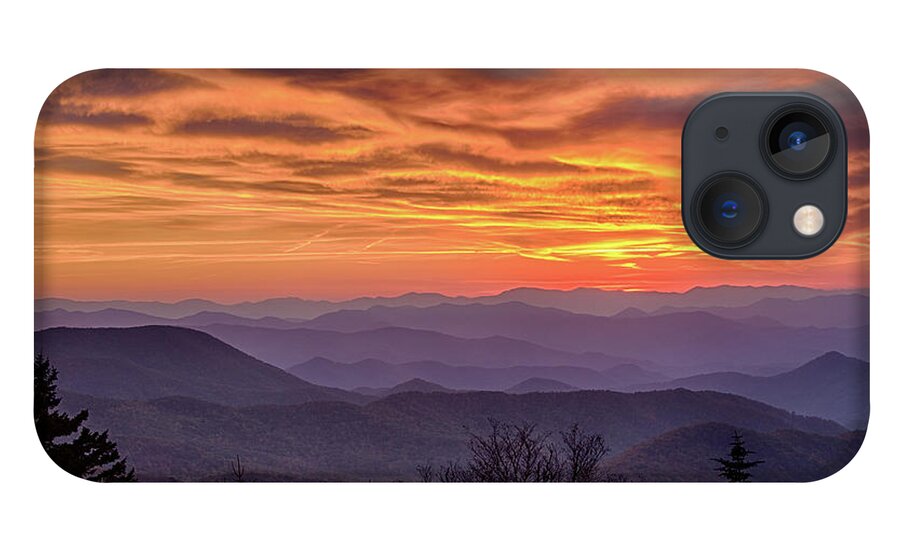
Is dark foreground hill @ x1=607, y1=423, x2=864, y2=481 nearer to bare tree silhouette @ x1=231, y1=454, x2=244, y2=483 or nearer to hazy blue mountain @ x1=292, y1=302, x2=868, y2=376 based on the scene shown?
hazy blue mountain @ x1=292, y1=302, x2=868, y2=376

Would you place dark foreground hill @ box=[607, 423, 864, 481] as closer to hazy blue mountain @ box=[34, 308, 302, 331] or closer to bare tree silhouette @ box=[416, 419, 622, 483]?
bare tree silhouette @ box=[416, 419, 622, 483]

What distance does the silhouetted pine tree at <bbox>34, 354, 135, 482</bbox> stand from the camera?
3.96 metres

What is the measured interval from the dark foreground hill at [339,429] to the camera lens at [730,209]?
498 mm

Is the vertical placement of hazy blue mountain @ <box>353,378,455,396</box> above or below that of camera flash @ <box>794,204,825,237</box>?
below

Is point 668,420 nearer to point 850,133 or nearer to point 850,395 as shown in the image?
point 850,395

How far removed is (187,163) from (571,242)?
1.20 m

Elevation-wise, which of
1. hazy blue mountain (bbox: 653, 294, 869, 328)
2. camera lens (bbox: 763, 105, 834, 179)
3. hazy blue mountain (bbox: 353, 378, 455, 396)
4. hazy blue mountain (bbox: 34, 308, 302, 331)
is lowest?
hazy blue mountain (bbox: 353, 378, 455, 396)

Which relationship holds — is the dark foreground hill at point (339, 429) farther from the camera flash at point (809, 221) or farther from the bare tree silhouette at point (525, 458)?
the camera flash at point (809, 221)

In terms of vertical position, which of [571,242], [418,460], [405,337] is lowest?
[418,460]

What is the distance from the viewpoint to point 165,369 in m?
3.97

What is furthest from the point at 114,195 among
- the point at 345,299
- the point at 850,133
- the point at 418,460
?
the point at 850,133

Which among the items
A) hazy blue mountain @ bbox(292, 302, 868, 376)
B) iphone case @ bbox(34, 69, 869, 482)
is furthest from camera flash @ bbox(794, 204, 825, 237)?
hazy blue mountain @ bbox(292, 302, 868, 376)

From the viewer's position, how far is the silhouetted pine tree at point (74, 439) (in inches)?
156

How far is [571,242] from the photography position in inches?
153
